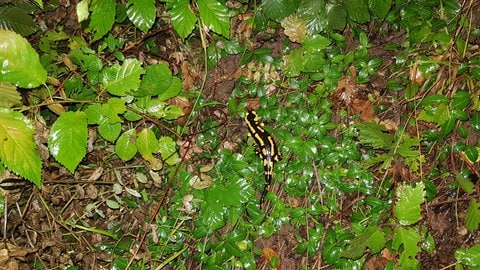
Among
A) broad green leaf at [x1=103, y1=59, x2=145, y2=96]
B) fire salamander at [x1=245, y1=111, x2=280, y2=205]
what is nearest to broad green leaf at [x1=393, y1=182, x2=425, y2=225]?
fire salamander at [x1=245, y1=111, x2=280, y2=205]

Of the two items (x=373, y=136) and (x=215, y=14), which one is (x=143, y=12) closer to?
(x=215, y=14)

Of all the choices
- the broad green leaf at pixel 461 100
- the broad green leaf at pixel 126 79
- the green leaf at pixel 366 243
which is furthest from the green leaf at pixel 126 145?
the broad green leaf at pixel 461 100

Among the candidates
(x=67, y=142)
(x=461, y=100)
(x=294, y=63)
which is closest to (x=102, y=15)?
(x=67, y=142)

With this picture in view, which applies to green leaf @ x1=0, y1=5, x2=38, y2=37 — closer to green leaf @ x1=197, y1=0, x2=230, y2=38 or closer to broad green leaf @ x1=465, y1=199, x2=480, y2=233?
green leaf @ x1=197, y1=0, x2=230, y2=38

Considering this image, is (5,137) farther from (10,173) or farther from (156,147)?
(156,147)

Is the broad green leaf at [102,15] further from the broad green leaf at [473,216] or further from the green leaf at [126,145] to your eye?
the broad green leaf at [473,216]

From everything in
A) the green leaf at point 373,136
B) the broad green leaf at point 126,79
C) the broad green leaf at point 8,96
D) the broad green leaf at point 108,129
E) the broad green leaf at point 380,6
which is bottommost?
the green leaf at point 373,136
